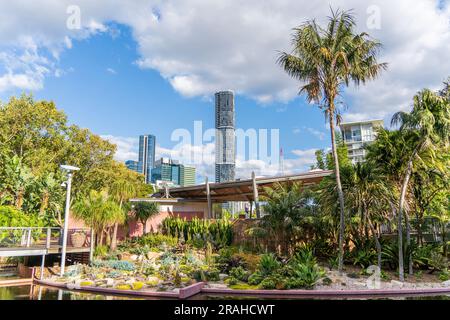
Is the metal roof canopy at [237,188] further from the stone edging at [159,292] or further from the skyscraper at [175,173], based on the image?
the skyscraper at [175,173]

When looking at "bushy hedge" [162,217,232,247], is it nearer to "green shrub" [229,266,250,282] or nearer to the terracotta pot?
"green shrub" [229,266,250,282]

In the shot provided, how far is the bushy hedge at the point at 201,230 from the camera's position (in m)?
18.3

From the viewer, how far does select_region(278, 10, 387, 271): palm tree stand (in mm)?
12922

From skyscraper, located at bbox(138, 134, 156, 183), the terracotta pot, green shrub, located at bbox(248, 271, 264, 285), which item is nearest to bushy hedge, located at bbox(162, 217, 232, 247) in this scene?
the terracotta pot

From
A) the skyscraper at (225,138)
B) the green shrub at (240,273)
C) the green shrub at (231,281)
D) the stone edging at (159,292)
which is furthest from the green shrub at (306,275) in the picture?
the skyscraper at (225,138)

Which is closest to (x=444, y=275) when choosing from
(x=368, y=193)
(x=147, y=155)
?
(x=368, y=193)

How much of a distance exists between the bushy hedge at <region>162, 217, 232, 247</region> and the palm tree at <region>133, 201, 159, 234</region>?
148 cm

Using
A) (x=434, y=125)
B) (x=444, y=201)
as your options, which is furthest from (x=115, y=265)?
(x=444, y=201)

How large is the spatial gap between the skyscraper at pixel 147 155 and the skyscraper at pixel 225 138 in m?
37.4

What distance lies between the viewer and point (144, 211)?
19.9 metres

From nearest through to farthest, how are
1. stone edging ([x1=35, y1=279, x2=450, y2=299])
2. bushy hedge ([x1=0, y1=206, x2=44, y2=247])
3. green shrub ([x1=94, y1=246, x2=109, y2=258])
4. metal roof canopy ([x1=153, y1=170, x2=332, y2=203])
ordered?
stone edging ([x1=35, y1=279, x2=450, y2=299]), bushy hedge ([x1=0, y1=206, x2=44, y2=247]), green shrub ([x1=94, y1=246, x2=109, y2=258]), metal roof canopy ([x1=153, y1=170, x2=332, y2=203])

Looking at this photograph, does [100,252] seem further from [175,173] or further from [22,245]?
[175,173]

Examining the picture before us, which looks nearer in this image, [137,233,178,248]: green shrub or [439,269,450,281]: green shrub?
[439,269,450,281]: green shrub
